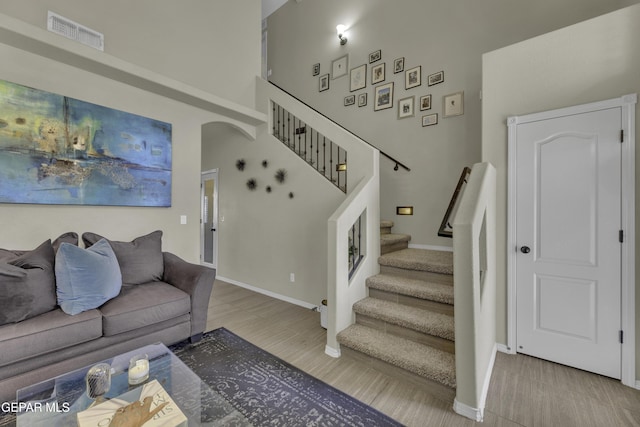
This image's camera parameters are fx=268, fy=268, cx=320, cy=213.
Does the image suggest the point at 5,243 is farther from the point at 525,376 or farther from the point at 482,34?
the point at 482,34

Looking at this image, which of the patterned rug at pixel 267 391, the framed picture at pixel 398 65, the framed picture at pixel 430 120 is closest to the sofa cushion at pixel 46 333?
the patterned rug at pixel 267 391

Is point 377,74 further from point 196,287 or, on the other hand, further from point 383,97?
point 196,287

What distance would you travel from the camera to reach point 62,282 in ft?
6.85

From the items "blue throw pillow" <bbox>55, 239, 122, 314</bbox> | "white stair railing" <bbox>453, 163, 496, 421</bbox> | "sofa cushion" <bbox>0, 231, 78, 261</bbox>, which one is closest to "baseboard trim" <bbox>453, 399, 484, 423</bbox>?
"white stair railing" <bbox>453, 163, 496, 421</bbox>

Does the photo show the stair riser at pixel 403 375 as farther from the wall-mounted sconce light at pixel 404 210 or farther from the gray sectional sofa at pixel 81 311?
the wall-mounted sconce light at pixel 404 210

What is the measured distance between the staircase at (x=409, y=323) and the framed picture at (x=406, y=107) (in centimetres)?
213

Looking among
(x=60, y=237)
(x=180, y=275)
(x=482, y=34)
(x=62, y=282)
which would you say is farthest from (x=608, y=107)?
(x=60, y=237)

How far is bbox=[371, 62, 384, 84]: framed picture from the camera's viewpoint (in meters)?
4.22

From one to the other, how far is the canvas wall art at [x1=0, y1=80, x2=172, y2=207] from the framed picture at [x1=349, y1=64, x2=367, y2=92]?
116 inches

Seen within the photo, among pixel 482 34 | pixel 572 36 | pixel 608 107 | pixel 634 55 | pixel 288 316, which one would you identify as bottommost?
pixel 288 316

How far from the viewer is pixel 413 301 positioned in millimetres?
2600

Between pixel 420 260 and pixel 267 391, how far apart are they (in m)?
1.94

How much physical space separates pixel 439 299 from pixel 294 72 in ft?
Answer: 16.5

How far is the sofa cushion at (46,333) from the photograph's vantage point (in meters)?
1.71
